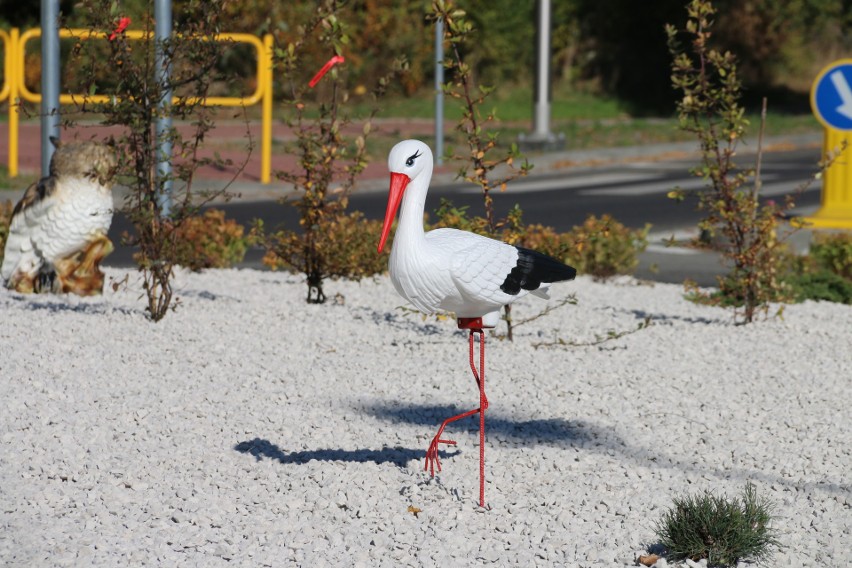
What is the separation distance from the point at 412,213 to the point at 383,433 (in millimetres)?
1488

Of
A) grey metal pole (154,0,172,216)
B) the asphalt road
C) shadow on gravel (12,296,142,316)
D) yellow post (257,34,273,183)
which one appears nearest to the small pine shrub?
grey metal pole (154,0,172,216)

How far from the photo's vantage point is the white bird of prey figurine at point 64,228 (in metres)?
8.27

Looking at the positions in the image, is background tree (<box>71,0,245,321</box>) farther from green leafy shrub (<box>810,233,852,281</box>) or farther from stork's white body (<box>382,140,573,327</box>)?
green leafy shrub (<box>810,233,852,281</box>)

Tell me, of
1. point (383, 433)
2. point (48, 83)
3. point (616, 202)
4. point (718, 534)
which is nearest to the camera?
point (718, 534)

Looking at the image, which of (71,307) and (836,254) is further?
(836,254)

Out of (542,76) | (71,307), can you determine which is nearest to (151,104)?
(71,307)

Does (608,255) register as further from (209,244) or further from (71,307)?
(71,307)

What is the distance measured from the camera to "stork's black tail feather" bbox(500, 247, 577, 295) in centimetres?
493

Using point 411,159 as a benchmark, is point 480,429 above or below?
below

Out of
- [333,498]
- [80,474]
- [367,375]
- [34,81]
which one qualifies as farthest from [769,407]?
[34,81]

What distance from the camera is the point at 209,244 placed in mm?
10172

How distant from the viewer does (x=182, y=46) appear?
25.7ft

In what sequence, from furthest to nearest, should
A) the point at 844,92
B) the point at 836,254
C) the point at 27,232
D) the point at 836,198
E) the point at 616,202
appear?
the point at 616,202 → the point at 836,198 → the point at 836,254 → the point at 844,92 → the point at 27,232

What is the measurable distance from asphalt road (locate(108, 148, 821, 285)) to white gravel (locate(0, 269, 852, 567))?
326 centimetres
